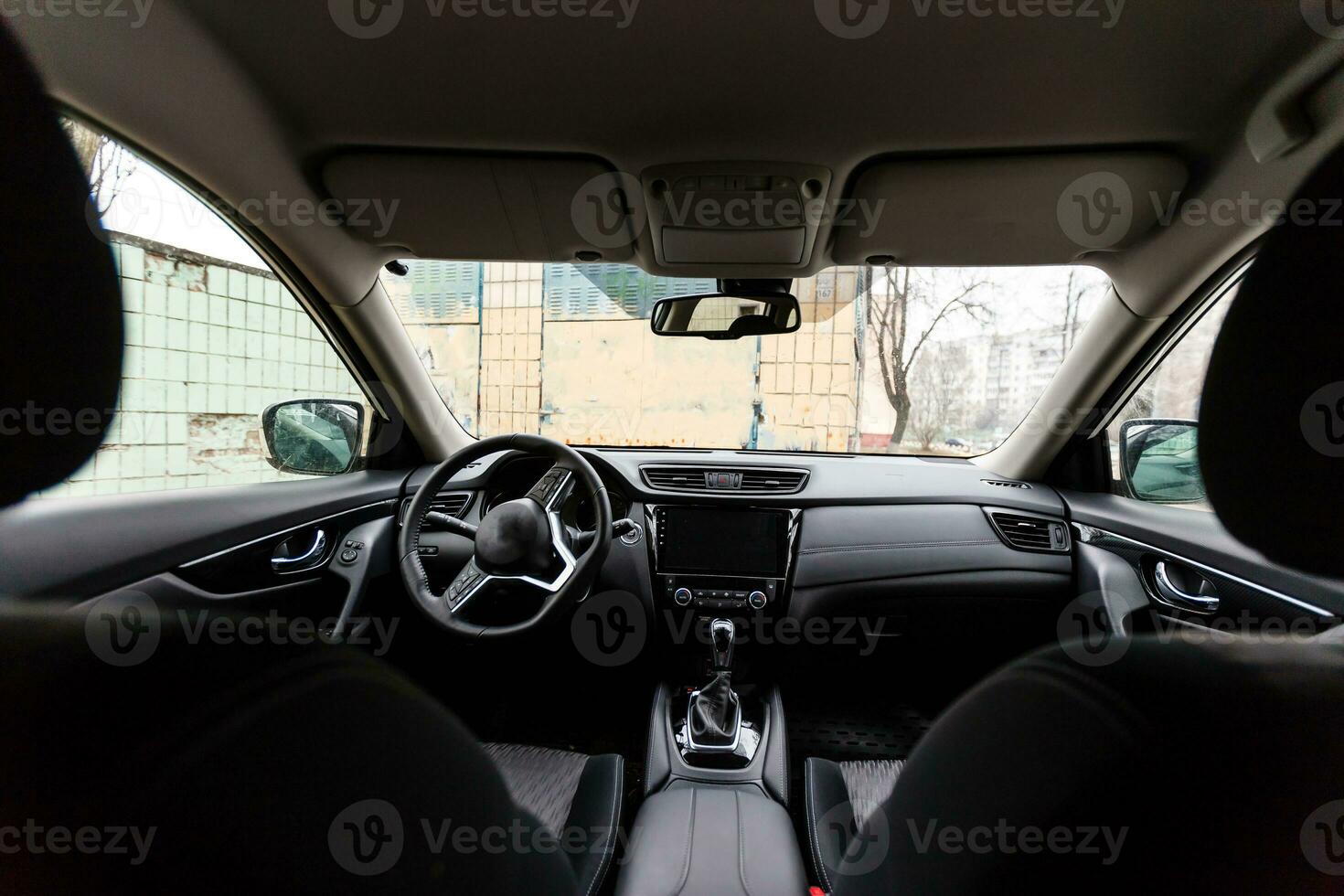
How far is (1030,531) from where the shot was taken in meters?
2.66

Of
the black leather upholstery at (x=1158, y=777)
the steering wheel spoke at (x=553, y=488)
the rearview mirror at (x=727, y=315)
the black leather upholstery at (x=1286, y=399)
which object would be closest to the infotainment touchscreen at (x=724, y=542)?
the steering wheel spoke at (x=553, y=488)

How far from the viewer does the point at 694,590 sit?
271cm

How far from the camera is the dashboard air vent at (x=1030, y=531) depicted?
2631 mm

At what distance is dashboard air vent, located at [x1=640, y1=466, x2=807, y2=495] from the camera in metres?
2.77

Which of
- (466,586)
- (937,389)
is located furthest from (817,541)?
(466,586)

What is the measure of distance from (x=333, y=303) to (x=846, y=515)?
232 cm

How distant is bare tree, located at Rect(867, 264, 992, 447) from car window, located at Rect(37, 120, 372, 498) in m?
2.54

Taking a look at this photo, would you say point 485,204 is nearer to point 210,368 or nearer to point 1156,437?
point 210,368

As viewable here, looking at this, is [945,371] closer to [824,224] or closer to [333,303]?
[824,224]

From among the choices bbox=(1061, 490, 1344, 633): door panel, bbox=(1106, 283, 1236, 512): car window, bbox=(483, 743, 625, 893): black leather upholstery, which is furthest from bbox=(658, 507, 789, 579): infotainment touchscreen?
bbox=(1106, 283, 1236, 512): car window

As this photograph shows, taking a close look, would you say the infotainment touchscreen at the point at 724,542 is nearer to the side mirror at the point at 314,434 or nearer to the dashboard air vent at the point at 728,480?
the dashboard air vent at the point at 728,480

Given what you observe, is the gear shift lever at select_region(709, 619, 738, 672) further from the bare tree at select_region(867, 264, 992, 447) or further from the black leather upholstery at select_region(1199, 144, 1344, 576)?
the black leather upholstery at select_region(1199, 144, 1344, 576)

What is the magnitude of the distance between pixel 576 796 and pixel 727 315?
6.23ft

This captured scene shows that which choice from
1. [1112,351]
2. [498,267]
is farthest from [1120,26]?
[498,267]
